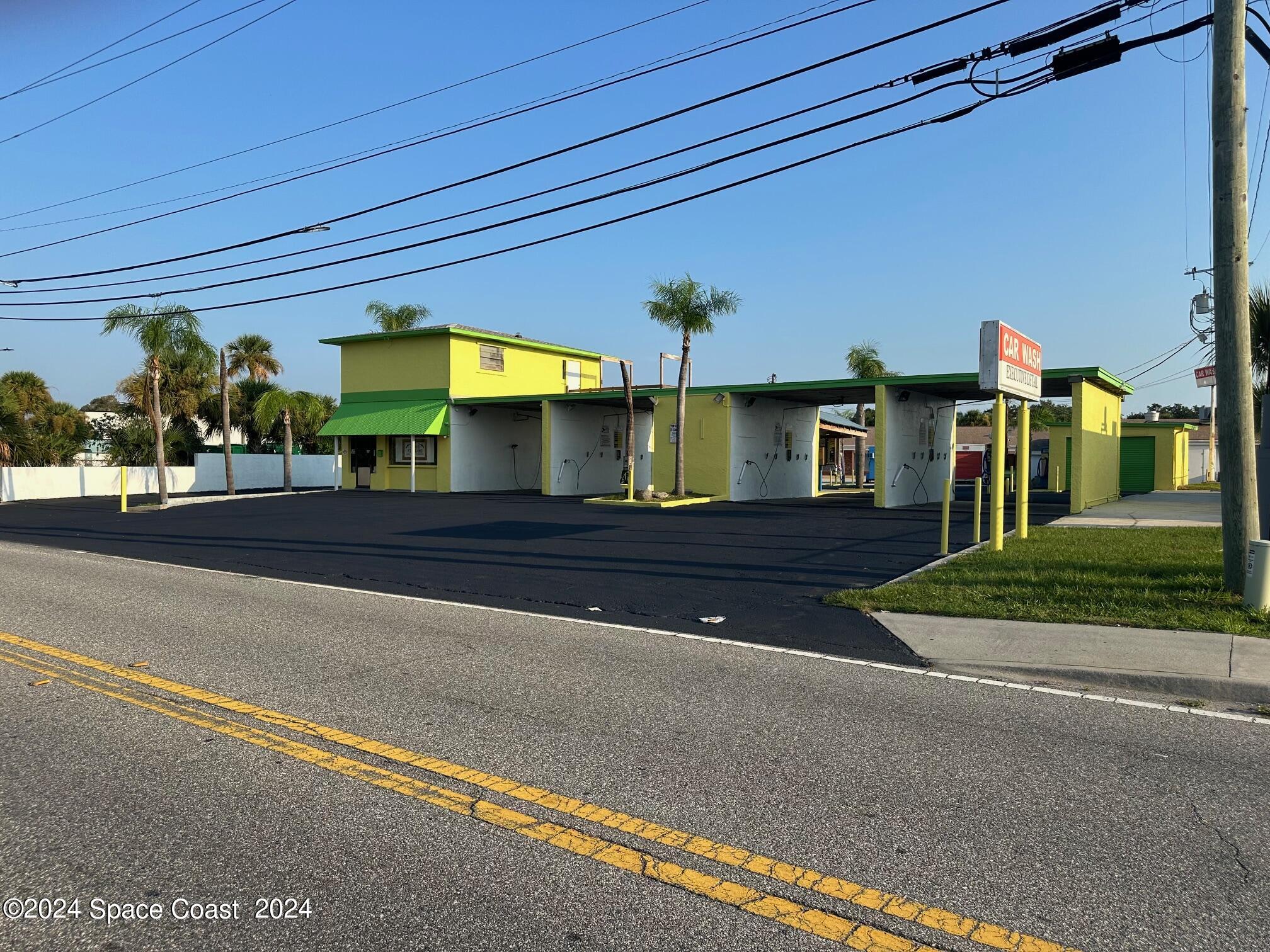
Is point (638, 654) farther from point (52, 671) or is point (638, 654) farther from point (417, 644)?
point (52, 671)

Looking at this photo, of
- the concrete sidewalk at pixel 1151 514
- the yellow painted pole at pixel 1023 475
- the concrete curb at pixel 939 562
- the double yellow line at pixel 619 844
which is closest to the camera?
the double yellow line at pixel 619 844

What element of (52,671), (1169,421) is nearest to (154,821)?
(52,671)

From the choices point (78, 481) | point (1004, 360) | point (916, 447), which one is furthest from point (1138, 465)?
point (78, 481)

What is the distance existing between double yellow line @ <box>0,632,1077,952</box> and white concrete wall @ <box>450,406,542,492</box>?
29.6 meters

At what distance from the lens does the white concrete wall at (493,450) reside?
35.5 metres

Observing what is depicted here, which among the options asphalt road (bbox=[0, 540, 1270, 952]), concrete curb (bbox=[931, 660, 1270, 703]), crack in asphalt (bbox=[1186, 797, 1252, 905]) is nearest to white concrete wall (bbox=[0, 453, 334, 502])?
asphalt road (bbox=[0, 540, 1270, 952])

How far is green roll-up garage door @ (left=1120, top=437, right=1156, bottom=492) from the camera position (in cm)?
3947

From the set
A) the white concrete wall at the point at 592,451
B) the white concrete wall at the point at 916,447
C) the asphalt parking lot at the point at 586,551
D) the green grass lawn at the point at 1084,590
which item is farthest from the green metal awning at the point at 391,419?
the green grass lawn at the point at 1084,590

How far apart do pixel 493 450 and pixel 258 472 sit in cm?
1238

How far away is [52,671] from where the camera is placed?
269 inches

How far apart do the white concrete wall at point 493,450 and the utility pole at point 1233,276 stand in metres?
29.0

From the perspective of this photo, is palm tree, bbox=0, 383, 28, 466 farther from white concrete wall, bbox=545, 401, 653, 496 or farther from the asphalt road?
the asphalt road

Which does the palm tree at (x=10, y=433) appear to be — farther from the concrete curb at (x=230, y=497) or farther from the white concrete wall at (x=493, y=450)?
the white concrete wall at (x=493, y=450)

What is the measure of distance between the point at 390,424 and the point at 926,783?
109ft
